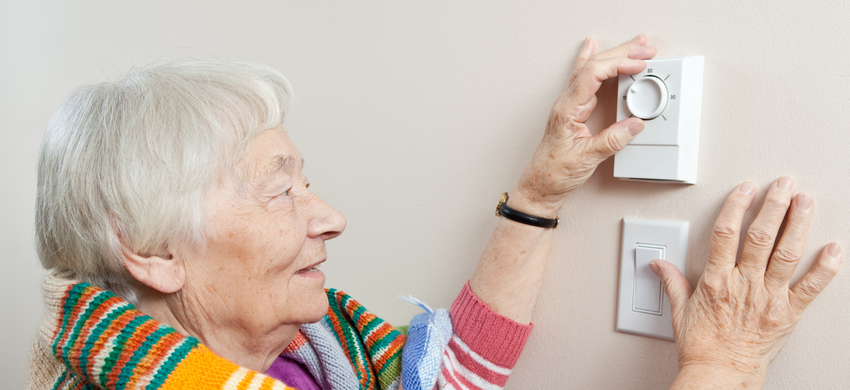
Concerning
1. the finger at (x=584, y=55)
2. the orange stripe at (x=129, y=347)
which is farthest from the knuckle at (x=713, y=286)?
the orange stripe at (x=129, y=347)

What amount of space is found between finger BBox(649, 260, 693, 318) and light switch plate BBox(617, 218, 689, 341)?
2cm

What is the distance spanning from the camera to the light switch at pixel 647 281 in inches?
29.6

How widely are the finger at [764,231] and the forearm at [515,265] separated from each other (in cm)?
26

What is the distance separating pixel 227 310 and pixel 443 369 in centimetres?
36

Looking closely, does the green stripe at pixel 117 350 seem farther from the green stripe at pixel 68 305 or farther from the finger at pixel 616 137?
the finger at pixel 616 137

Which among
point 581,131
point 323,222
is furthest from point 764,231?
point 323,222

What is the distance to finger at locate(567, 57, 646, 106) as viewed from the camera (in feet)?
2.27

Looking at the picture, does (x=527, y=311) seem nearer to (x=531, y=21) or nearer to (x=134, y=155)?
(x=531, y=21)

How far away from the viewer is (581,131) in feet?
2.37

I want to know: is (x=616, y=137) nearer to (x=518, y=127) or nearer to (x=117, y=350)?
(x=518, y=127)

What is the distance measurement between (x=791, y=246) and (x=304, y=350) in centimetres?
76

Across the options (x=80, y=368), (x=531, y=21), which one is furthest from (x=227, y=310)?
(x=531, y=21)

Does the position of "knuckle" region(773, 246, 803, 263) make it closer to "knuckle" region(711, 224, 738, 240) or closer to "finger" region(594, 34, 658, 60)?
"knuckle" region(711, 224, 738, 240)

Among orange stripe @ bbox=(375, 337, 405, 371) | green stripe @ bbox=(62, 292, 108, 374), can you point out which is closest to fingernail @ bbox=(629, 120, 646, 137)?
orange stripe @ bbox=(375, 337, 405, 371)
